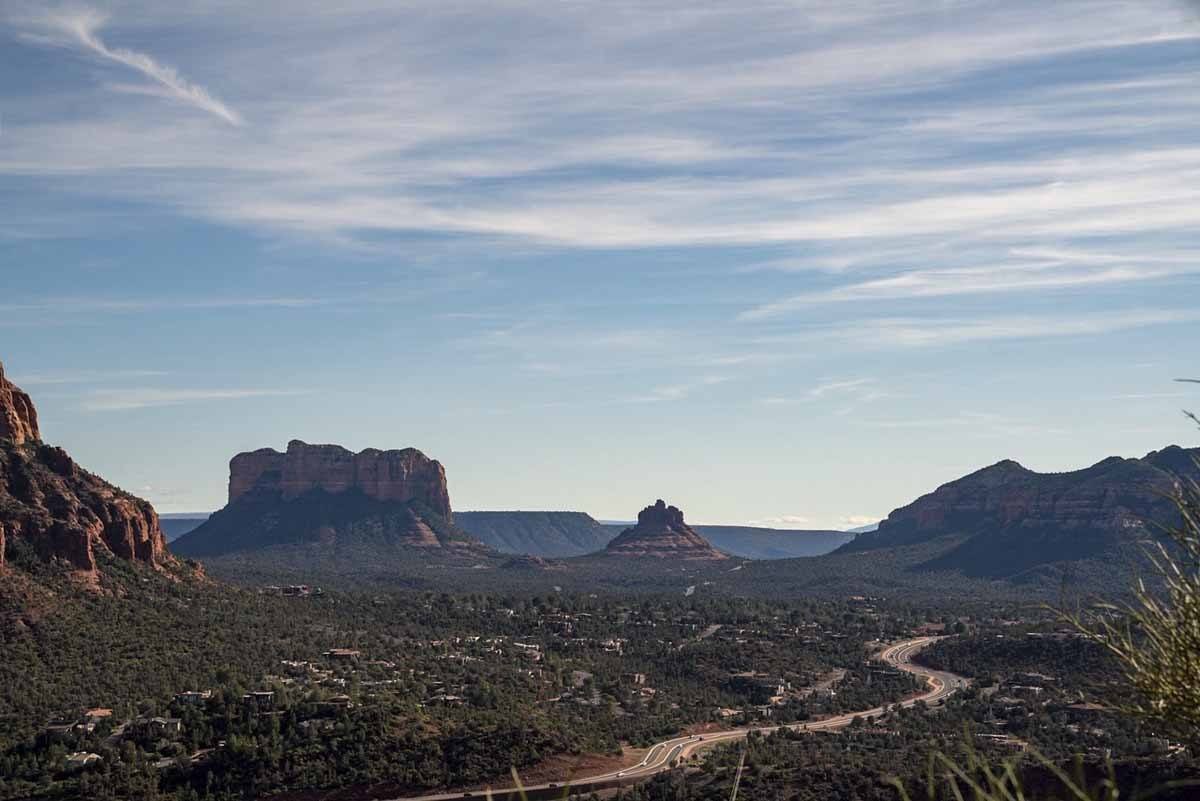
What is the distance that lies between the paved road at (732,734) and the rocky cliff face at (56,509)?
4520cm

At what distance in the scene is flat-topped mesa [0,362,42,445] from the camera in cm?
10906

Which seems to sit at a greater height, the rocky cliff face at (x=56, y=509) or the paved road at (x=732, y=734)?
the rocky cliff face at (x=56, y=509)

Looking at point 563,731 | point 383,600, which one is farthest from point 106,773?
point 383,600

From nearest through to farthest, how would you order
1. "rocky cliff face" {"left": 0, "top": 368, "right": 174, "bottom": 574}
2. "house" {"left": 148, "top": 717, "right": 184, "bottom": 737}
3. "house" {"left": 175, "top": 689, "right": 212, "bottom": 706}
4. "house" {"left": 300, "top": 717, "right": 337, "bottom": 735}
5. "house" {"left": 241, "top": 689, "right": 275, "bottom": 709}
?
"house" {"left": 148, "top": 717, "right": 184, "bottom": 737}
"house" {"left": 300, "top": 717, "right": 337, "bottom": 735}
"house" {"left": 241, "top": 689, "right": 275, "bottom": 709}
"house" {"left": 175, "top": 689, "right": 212, "bottom": 706}
"rocky cliff face" {"left": 0, "top": 368, "right": 174, "bottom": 574}

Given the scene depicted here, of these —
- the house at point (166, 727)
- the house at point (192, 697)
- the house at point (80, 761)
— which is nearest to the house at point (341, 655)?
the house at point (192, 697)

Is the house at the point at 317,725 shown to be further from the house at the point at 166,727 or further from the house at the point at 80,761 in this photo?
the house at the point at 80,761

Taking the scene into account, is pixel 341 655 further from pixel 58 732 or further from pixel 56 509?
pixel 58 732

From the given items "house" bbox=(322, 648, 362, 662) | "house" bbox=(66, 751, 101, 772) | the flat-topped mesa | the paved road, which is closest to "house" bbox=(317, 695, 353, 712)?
the paved road

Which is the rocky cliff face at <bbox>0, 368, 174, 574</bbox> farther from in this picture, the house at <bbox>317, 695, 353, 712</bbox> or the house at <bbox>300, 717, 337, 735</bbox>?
the house at <bbox>300, 717, 337, 735</bbox>

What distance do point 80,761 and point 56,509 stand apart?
40972 mm

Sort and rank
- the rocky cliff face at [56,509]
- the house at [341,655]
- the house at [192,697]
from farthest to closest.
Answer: the rocky cliff face at [56,509], the house at [341,655], the house at [192,697]

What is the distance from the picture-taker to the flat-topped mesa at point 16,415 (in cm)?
10906

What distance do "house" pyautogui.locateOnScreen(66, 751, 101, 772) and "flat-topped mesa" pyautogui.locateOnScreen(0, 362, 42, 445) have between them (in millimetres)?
47725

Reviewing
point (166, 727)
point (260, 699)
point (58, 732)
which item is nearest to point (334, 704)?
point (260, 699)
